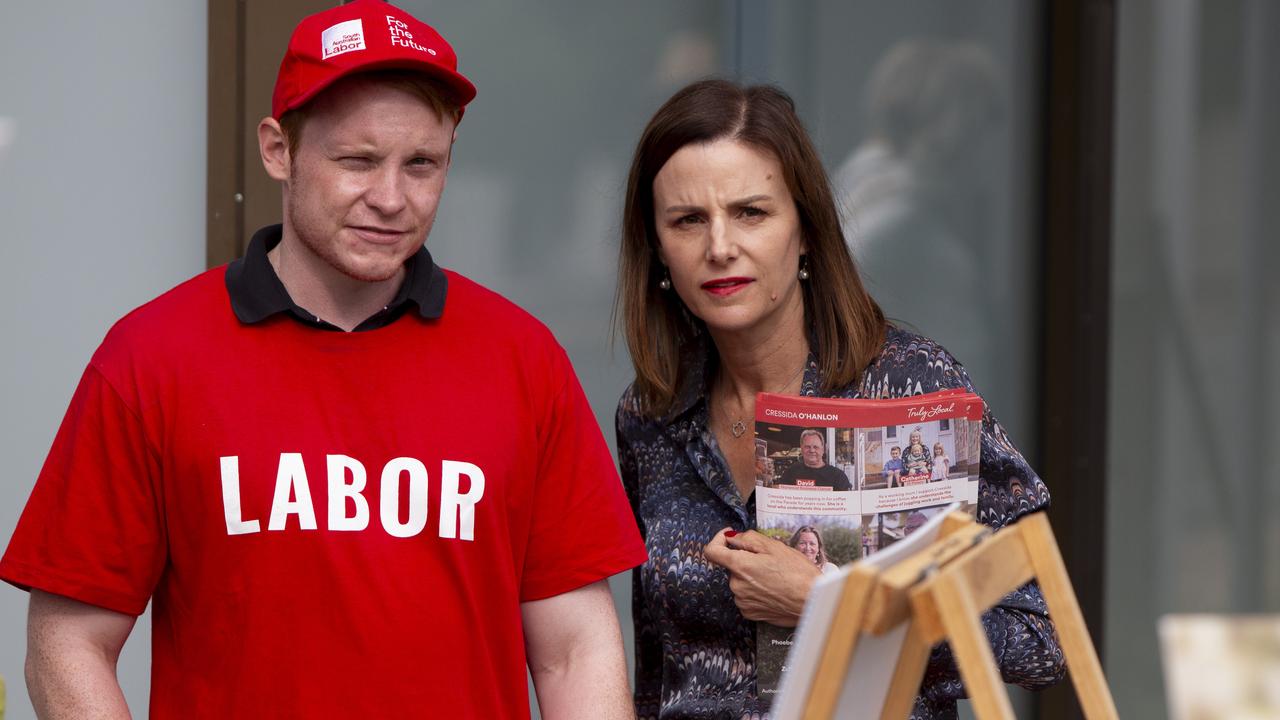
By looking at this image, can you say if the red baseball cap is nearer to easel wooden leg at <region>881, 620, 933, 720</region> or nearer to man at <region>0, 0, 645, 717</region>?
man at <region>0, 0, 645, 717</region>

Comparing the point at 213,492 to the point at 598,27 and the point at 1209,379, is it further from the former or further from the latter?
the point at 1209,379

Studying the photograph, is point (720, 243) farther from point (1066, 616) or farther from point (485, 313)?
point (1066, 616)

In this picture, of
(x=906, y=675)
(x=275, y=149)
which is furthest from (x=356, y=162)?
(x=906, y=675)

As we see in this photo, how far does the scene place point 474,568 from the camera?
1.99m

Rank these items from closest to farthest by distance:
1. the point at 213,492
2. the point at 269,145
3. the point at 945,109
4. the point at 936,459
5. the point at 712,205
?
the point at 213,492 → the point at 269,145 → the point at 936,459 → the point at 712,205 → the point at 945,109

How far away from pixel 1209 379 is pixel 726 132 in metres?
2.38

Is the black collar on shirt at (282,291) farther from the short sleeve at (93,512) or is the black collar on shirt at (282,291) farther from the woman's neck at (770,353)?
the woman's neck at (770,353)

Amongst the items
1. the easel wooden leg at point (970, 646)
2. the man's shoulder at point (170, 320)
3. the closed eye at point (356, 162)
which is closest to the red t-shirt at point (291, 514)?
the man's shoulder at point (170, 320)

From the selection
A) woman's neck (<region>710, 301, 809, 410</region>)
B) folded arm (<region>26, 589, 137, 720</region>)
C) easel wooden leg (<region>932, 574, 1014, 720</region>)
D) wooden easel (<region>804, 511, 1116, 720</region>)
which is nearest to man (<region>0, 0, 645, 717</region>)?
folded arm (<region>26, 589, 137, 720</region>)

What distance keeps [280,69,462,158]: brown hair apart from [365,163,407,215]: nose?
110mm

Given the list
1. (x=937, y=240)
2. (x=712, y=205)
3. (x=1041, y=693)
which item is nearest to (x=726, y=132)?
(x=712, y=205)

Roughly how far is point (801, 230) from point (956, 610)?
1115 mm

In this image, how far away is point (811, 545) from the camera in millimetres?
2199

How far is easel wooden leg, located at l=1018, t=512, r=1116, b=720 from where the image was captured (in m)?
1.73
